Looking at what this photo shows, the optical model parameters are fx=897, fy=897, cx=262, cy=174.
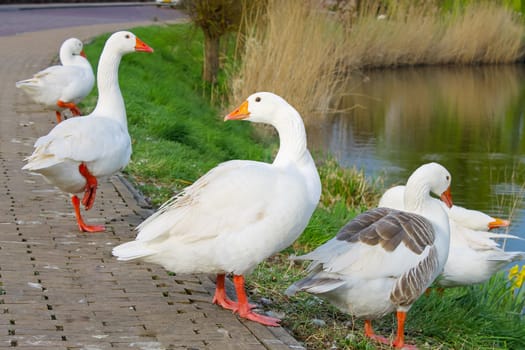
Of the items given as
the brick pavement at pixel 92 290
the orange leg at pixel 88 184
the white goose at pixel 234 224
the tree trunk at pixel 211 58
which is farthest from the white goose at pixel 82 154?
the tree trunk at pixel 211 58

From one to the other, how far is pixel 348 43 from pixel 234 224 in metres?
18.4

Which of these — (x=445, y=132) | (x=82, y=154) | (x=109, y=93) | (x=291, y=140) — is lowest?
(x=445, y=132)

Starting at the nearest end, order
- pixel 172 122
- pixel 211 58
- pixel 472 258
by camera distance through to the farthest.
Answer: pixel 472 258 < pixel 172 122 < pixel 211 58

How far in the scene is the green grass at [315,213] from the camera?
19.3 ft

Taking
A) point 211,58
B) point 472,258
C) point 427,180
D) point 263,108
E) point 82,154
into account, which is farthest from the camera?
point 211,58

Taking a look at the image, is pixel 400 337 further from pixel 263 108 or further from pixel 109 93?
pixel 109 93

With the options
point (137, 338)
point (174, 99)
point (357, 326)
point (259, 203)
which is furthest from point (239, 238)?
point (174, 99)

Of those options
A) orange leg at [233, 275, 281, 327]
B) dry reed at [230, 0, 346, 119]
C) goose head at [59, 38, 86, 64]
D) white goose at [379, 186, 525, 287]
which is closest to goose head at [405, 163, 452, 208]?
white goose at [379, 186, 525, 287]

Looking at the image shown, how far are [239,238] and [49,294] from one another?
1.30m

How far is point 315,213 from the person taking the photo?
912 cm

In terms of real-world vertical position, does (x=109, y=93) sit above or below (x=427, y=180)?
above

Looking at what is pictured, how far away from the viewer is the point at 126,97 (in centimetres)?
1404

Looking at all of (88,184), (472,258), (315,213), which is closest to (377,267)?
(472,258)

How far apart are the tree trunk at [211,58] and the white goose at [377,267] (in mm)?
15063
